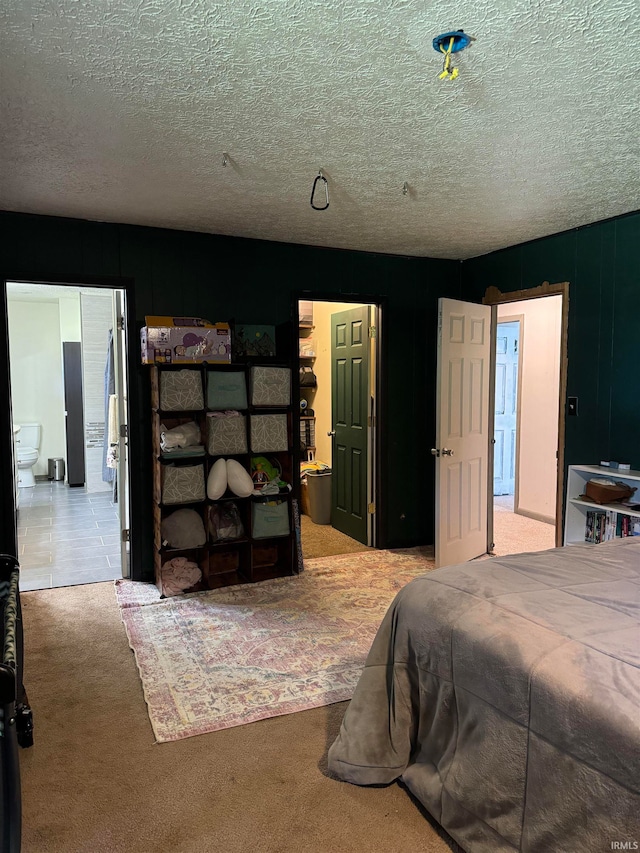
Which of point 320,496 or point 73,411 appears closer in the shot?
point 320,496

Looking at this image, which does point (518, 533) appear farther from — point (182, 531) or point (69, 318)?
point (69, 318)

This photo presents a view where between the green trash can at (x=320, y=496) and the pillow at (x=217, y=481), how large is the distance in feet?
6.66

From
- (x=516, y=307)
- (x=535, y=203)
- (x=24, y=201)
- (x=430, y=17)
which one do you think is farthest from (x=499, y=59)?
(x=516, y=307)

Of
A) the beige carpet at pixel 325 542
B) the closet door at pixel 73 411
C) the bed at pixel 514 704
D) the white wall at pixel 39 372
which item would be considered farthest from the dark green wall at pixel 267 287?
the white wall at pixel 39 372

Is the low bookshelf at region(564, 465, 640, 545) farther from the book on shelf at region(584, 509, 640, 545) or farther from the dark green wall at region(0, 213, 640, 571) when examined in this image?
the dark green wall at region(0, 213, 640, 571)

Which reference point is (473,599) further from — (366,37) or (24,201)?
(24,201)

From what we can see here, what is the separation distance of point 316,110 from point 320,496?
4.13 m

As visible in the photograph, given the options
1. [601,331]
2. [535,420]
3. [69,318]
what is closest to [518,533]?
[535,420]

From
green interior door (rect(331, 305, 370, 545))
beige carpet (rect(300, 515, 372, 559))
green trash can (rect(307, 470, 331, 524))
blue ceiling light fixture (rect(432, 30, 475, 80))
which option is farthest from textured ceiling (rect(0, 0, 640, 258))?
green trash can (rect(307, 470, 331, 524))

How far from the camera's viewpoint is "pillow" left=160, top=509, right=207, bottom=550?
155 inches

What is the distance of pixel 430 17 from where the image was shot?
1693 mm

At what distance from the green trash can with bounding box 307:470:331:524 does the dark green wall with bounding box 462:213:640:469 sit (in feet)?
8.17

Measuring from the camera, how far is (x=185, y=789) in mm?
2129

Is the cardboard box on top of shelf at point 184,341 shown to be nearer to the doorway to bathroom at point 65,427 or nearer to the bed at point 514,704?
the doorway to bathroom at point 65,427
